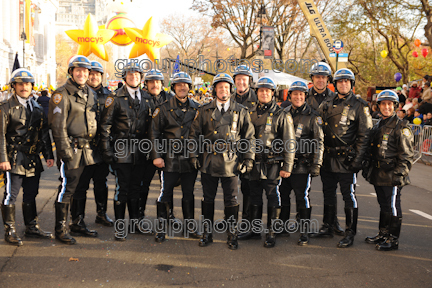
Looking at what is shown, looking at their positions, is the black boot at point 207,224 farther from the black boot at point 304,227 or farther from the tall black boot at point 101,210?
the tall black boot at point 101,210

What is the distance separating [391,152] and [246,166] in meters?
1.84

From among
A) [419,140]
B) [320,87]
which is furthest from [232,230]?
[419,140]

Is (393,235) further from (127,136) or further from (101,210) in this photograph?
(101,210)

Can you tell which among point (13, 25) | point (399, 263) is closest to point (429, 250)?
point (399, 263)

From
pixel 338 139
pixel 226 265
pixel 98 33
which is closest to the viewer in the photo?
pixel 226 265

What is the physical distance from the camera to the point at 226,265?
4.58 metres

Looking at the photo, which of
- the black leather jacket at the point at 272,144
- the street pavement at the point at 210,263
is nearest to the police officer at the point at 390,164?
the street pavement at the point at 210,263

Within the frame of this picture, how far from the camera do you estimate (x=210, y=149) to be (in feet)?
16.8

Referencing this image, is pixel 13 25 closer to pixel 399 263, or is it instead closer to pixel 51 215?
pixel 51 215

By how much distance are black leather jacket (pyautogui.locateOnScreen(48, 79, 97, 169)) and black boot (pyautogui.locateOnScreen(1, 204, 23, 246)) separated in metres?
0.93

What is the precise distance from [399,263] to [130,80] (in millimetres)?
4088

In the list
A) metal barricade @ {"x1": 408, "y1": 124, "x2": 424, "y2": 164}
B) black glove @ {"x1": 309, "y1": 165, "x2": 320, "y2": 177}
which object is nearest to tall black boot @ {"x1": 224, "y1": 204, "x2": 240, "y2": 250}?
black glove @ {"x1": 309, "y1": 165, "x2": 320, "y2": 177}

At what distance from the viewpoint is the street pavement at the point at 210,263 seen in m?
4.15

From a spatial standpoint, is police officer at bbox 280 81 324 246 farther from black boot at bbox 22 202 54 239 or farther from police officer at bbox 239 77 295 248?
black boot at bbox 22 202 54 239
